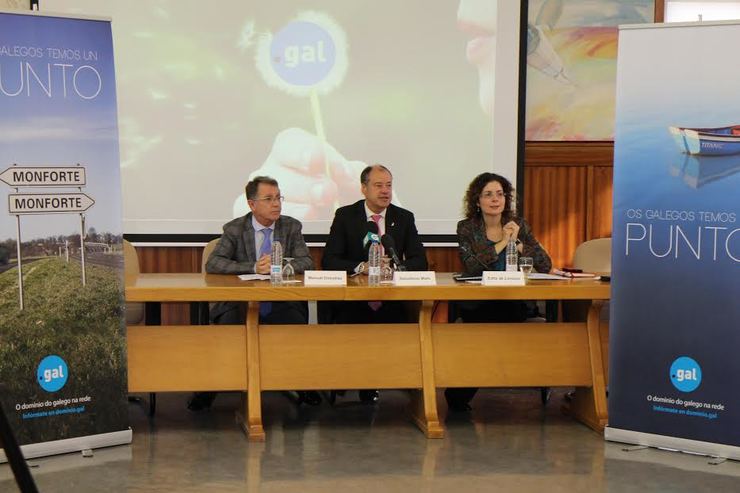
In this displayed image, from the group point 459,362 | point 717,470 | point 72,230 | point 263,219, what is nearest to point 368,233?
point 263,219

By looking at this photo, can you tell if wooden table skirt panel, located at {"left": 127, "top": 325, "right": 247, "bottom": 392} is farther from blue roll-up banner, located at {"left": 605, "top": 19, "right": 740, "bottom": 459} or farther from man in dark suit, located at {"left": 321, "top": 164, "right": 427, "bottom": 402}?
blue roll-up banner, located at {"left": 605, "top": 19, "right": 740, "bottom": 459}

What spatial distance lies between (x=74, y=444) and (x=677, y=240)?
270 cm

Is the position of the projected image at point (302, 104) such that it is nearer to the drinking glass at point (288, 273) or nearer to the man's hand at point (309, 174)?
the man's hand at point (309, 174)

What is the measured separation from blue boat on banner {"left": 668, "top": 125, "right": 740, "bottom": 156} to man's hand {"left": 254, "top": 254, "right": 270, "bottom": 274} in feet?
6.49

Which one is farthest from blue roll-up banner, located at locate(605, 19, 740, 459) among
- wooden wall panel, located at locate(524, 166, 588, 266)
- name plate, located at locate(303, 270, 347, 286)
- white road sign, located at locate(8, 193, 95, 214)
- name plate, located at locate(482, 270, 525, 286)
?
wooden wall panel, located at locate(524, 166, 588, 266)

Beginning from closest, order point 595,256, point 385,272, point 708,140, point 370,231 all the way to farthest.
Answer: point 708,140 < point 385,272 < point 370,231 < point 595,256

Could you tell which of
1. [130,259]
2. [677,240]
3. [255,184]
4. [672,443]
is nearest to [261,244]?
[255,184]

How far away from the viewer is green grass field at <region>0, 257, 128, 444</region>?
391cm

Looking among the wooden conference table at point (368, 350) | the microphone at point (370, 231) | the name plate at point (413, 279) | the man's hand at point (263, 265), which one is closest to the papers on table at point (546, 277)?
the wooden conference table at point (368, 350)

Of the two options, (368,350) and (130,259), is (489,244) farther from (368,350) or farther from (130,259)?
(130,259)

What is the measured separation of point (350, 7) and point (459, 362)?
108 inches

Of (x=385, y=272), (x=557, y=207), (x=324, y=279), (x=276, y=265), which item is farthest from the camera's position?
(x=557, y=207)

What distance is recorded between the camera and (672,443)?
13.8ft

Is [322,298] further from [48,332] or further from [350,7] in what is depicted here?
[350,7]
